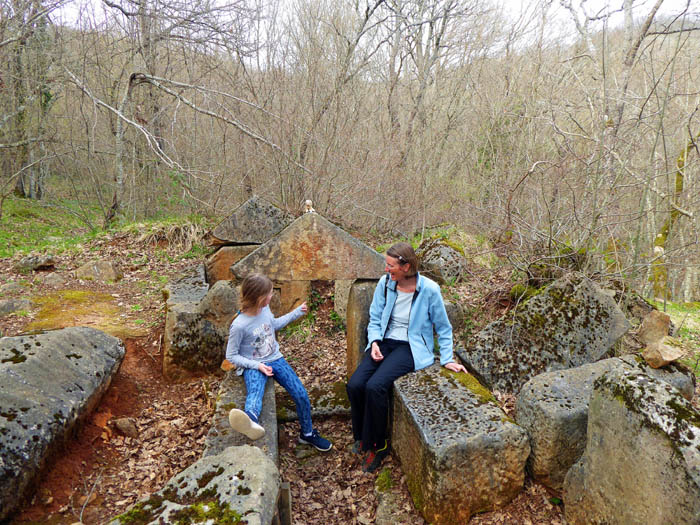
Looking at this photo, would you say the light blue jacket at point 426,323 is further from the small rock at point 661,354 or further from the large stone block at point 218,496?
the large stone block at point 218,496

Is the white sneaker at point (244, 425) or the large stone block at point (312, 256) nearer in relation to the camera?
the white sneaker at point (244, 425)

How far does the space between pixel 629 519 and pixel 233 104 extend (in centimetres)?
794

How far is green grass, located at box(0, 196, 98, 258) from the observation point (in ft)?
25.7

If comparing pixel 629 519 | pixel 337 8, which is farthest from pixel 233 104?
pixel 629 519

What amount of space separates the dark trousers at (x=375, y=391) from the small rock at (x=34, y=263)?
548 cm

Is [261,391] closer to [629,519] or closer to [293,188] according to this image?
[629,519]

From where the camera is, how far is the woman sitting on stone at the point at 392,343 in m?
3.21

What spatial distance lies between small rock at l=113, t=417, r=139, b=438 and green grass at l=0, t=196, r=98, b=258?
16.4 ft

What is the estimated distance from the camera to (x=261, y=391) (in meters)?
3.19

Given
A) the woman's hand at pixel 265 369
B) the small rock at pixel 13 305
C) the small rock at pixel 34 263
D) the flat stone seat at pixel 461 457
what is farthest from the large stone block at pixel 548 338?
the small rock at pixel 34 263

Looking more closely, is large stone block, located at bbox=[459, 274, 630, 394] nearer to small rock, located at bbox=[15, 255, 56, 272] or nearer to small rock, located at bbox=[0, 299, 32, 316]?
small rock, located at bbox=[0, 299, 32, 316]

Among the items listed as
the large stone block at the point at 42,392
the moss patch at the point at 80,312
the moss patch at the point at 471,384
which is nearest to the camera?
the large stone block at the point at 42,392

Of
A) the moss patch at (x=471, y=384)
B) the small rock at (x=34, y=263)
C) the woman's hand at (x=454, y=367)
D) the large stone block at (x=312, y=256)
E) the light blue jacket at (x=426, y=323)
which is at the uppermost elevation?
the large stone block at (x=312, y=256)

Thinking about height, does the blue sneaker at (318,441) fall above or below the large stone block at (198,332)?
below
